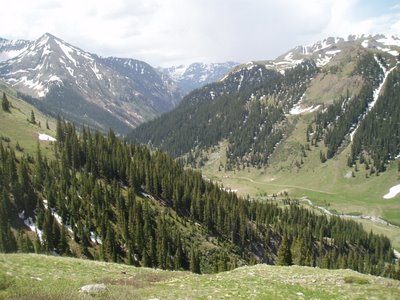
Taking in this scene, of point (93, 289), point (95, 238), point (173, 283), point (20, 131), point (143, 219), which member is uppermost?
point (20, 131)

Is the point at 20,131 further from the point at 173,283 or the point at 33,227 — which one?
the point at 173,283

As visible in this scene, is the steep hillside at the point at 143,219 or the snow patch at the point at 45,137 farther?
the snow patch at the point at 45,137

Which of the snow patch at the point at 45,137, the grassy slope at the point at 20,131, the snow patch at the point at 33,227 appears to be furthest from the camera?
the snow patch at the point at 45,137

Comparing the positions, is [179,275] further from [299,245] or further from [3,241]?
[299,245]

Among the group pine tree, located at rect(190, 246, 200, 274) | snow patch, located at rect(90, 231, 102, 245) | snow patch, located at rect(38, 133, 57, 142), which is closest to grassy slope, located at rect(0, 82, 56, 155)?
snow patch, located at rect(38, 133, 57, 142)

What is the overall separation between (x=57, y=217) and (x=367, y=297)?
83.2m

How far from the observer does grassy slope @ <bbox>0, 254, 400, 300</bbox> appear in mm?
26422

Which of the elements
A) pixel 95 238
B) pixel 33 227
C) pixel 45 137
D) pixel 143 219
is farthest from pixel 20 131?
pixel 95 238

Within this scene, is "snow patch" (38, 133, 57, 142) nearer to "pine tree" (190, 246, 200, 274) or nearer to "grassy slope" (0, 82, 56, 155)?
"grassy slope" (0, 82, 56, 155)

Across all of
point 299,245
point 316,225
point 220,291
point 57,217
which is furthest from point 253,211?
point 220,291

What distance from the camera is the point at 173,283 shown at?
32.8m

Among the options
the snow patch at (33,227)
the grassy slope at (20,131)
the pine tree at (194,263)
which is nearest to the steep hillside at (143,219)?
the pine tree at (194,263)

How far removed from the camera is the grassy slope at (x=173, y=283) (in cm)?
2642

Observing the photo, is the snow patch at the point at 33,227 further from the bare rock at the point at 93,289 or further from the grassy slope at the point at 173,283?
the bare rock at the point at 93,289
